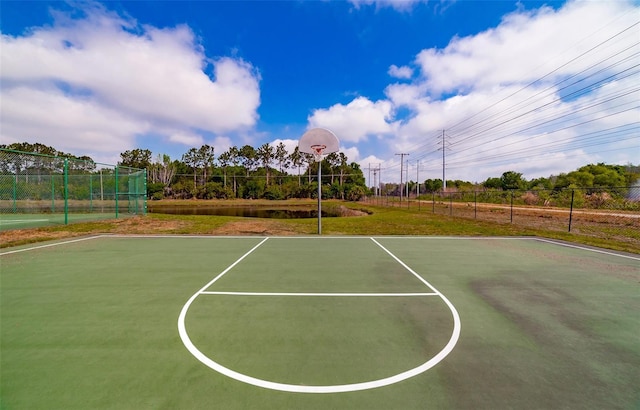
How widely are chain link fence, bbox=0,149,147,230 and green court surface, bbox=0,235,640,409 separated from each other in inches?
327

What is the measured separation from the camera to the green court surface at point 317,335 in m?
2.12

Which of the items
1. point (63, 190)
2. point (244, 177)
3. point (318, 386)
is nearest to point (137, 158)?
point (244, 177)

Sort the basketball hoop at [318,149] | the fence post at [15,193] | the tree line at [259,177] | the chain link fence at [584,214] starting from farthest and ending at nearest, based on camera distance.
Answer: the tree line at [259,177], the fence post at [15,193], the basketball hoop at [318,149], the chain link fence at [584,214]

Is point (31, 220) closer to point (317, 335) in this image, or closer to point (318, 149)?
point (318, 149)

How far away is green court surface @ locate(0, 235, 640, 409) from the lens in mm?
2125

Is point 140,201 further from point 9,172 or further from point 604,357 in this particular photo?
point 604,357

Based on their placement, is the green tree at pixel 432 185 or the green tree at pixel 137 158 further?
the green tree at pixel 432 185

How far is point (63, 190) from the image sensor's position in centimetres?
1445

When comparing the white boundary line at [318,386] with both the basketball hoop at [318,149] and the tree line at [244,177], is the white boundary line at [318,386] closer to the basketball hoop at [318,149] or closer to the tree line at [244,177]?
the basketball hoop at [318,149]

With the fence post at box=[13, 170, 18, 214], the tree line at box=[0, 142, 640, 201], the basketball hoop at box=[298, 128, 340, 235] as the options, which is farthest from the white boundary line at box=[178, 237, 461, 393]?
the tree line at box=[0, 142, 640, 201]

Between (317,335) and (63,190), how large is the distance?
18112 mm

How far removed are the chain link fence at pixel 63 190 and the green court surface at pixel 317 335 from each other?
8299 mm

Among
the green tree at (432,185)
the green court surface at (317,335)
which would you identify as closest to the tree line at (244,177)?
the green tree at (432,185)

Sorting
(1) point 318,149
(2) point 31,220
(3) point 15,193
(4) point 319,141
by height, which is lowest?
(2) point 31,220
